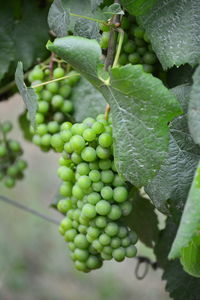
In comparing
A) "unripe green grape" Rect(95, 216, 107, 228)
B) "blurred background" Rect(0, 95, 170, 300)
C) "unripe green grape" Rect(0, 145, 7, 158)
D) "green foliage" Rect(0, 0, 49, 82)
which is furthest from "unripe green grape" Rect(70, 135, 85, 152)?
"blurred background" Rect(0, 95, 170, 300)

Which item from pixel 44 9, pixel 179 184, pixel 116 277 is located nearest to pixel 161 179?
pixel 179 184

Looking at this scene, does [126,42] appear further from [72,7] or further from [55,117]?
[55,117]

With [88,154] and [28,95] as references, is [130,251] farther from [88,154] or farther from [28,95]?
[28,95]

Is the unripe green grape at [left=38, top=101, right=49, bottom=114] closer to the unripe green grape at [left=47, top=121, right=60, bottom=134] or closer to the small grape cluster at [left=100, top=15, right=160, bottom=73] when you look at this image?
the unripe green grape at [left=47, top=121, right=60, bottom=134]

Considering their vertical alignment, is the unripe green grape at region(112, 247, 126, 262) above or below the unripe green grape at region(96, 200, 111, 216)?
below

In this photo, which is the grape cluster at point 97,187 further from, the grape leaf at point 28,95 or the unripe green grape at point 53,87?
the unripe green grape at point 53,87

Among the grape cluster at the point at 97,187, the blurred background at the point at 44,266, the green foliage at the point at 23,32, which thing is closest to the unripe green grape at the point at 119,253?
the grape cluster at the point at 97,187
